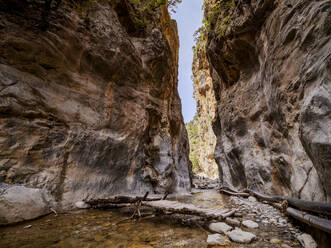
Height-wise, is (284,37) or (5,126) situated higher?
(284,37)

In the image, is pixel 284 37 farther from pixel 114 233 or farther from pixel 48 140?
pixel 48 140

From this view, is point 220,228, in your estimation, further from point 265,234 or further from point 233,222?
point 265,234

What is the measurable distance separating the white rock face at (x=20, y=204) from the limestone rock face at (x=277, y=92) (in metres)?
6.59

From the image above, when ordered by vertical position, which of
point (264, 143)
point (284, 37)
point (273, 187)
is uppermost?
point (284, 37)

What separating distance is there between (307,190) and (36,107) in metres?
8.77

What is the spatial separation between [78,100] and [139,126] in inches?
141

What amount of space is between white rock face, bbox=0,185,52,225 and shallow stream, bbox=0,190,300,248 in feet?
0.70

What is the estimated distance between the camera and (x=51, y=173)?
529 cm

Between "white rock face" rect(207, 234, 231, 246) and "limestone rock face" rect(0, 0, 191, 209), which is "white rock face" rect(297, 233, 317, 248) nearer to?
"white rock face" rect(207, 234, 231, 246)

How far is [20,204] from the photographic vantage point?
3771 mm

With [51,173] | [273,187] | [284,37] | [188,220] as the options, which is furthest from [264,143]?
[51,173]

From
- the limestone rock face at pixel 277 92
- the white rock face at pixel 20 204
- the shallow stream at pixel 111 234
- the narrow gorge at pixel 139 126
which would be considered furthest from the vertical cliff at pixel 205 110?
the white rock face at pixel 20 204

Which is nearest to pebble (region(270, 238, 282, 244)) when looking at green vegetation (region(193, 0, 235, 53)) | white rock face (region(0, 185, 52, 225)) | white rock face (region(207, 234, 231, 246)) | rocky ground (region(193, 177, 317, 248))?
rocky ground (region(193, 177, 317, 248))

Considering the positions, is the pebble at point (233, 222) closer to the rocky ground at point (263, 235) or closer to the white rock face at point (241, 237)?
the rocky ground at point (263, 235)
